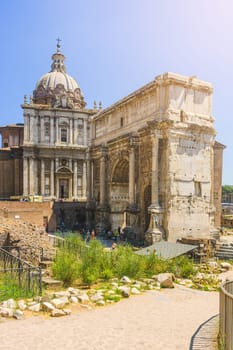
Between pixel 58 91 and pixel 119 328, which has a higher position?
pixel 58 91

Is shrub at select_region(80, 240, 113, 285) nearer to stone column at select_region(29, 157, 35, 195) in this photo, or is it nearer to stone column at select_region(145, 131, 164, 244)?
stone column at select_region(145, 131, 164, 244)

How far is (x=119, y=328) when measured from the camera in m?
7.73

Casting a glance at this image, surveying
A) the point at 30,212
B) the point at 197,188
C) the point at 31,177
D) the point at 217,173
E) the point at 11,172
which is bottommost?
the point at 30,212

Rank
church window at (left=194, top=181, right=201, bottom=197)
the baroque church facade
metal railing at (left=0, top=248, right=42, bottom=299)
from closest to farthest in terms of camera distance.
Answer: metal railing at (left=0, top=248, right=42, bottom=299)
the baroque church facade
church window at (left=194, top=181, right=201, bottom=197)

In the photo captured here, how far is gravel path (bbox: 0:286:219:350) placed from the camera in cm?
675

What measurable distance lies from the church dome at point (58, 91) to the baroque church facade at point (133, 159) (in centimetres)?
16

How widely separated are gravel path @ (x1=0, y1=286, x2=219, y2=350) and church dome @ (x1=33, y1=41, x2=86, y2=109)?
38858 millimetres

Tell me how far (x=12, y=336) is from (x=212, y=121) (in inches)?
852

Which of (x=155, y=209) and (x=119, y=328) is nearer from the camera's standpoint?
(x=119, y=328)

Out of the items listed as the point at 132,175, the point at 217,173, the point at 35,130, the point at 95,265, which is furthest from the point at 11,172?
the point at 95,265

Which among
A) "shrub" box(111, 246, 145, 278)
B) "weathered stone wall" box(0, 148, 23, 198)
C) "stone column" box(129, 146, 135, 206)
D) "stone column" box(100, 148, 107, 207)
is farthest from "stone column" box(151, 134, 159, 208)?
"weathered stone wall" box(0, 148, 23, 198)

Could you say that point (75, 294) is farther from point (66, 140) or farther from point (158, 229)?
point (66, 140)

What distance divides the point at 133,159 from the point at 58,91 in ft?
82.7

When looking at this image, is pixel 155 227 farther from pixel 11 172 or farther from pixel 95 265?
pixel 11 172
